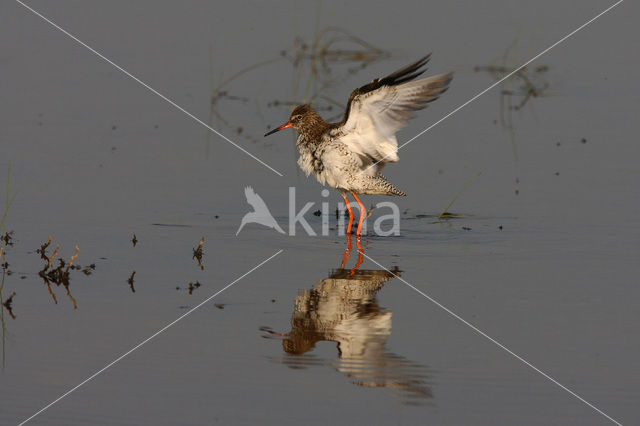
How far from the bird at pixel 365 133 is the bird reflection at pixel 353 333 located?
192 cm

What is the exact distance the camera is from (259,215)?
32.2ft

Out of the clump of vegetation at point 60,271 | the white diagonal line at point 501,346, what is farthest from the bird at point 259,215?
the clump of vegetation at point 60,271

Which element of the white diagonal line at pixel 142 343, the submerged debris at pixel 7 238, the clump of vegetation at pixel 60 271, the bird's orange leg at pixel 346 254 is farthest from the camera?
the bird's orange leg at pixel 346 254

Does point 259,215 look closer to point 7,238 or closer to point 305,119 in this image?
point 305,119

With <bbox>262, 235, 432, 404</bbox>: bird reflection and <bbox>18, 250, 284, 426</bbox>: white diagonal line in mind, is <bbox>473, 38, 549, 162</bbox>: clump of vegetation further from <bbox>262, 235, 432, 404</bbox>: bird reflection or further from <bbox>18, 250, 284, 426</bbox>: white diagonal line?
<bbox>18, 250, 284, 426</bbox>: white diagonal line

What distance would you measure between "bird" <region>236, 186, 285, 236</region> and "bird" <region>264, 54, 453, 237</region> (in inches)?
22.8

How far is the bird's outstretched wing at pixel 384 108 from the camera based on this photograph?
9203mm

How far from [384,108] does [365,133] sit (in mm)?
441

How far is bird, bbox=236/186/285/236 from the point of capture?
31.4 ft

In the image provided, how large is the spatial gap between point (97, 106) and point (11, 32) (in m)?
3.60

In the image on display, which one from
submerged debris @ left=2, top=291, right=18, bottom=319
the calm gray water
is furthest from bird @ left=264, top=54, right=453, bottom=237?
submerged debris @ left=2, top=291, right=18, bottom=319

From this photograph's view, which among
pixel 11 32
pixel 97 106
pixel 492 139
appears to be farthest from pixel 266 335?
pixel 11 32

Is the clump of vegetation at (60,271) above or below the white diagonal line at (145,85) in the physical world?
below

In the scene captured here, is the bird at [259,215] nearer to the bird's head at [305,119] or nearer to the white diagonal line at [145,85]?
the bird's head at [305,119]
